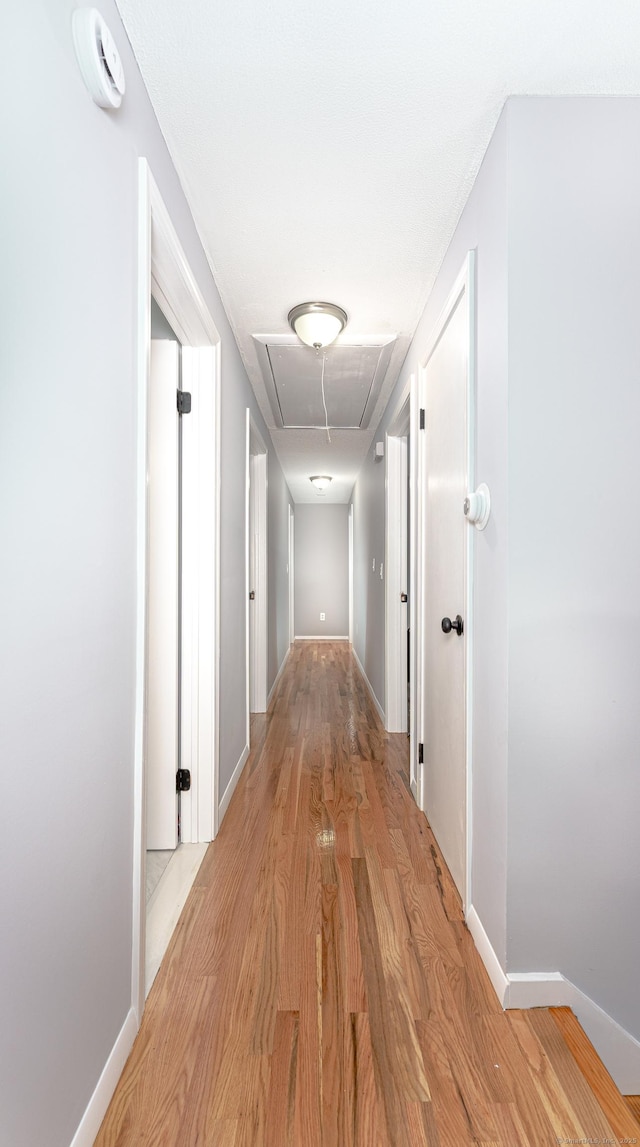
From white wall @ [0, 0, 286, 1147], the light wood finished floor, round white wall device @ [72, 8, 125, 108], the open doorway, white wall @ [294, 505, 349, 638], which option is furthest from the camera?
white wall @ [294, 505, 349, 638]

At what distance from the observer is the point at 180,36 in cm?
125

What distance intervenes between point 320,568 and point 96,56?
795 cm

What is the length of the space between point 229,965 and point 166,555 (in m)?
1.37

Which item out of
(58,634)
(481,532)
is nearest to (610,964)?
(481,532)

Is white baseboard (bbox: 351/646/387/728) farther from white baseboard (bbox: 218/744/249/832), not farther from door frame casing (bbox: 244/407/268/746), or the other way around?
white baseboard (bbox: 218/744/249/832)

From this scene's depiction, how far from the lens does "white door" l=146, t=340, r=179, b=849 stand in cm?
215

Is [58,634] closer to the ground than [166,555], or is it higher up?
closer to the ground

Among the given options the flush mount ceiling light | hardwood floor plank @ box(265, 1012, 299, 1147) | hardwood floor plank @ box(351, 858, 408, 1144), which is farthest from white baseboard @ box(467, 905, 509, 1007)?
the flush mount ceiling light

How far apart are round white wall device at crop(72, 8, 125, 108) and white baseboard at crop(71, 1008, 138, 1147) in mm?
1891

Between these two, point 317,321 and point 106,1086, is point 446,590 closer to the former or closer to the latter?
point 317,321

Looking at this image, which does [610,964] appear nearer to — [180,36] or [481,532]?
[481,532]

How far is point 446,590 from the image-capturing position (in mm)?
2027

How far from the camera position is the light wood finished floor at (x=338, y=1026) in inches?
42.0

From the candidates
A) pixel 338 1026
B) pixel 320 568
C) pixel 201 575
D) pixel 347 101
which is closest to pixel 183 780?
pixel 201 575
